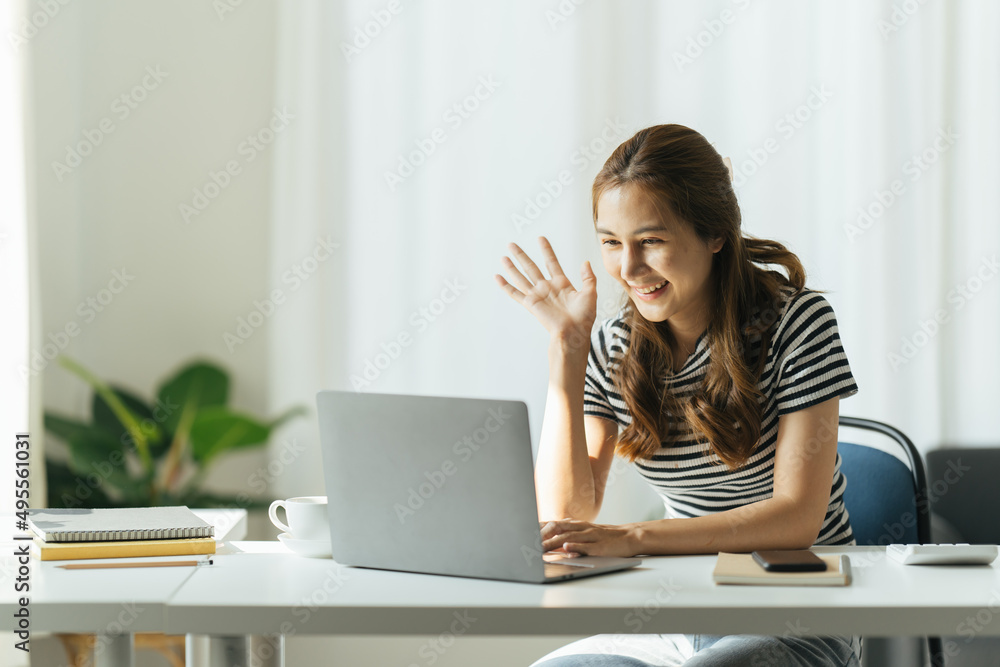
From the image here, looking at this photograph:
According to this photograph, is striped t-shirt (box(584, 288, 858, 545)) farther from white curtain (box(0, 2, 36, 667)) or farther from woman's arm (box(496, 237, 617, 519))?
white curtain (box(0, 2, 36, 667))

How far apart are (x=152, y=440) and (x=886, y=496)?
191 cm

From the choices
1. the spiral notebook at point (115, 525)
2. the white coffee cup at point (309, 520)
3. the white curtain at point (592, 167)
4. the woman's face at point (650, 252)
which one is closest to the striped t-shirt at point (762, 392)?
the woman's face at point (650, 252)

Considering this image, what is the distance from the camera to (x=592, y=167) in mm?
2512

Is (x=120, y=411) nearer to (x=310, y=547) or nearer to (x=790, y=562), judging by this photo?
(x=310, y=547)

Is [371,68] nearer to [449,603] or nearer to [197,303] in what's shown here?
[197,303]

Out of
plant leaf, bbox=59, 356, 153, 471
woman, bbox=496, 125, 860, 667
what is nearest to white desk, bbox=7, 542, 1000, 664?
woman, bbox=496, 125, 860, 667

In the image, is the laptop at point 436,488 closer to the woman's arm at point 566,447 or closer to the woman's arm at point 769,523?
the woman's arm at point 769,523

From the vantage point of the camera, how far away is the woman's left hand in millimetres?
1156

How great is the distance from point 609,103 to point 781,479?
1463mm

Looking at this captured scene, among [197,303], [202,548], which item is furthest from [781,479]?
[197,303]

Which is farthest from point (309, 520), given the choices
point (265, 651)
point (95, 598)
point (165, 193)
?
point (165, 193)

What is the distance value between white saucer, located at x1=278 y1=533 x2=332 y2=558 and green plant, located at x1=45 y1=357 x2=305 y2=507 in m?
1.32

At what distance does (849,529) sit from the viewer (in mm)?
1557

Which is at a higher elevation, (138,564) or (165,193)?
(165,193)
